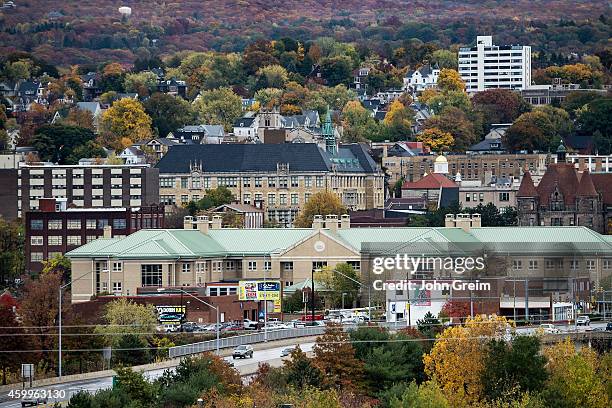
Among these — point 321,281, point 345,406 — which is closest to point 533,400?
point 345,406

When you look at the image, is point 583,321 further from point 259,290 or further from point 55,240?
point 55,240

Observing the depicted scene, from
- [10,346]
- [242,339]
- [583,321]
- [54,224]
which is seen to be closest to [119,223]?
[54,224]

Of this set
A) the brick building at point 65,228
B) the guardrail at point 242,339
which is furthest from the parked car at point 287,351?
the brick building at point 65,228

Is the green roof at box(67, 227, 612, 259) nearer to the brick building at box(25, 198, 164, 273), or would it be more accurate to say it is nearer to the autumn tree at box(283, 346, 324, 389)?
the brick building at box(25, 198, 164, 273)

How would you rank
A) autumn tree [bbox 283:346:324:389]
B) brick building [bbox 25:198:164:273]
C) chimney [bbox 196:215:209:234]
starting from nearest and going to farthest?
autumn tree [bbox 283:346:324:389]
chimney [bbox 196:215:209:234]
brick building [bbox 25:198:164:273]

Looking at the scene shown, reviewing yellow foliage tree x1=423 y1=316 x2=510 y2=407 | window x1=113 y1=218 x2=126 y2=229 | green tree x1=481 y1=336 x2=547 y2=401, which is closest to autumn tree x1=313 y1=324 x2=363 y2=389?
yellow foliage tree x1=423 y1=316 x2=510 y2=407

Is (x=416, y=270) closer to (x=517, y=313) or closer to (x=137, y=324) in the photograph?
(x=517, y=313)
